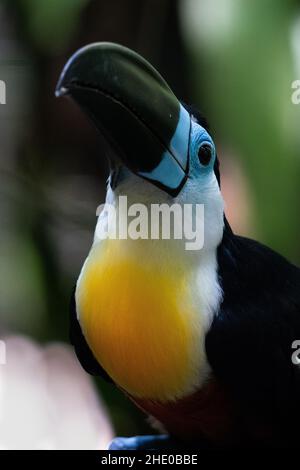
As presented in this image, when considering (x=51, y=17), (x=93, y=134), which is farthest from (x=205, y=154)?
(x=93, y=134)

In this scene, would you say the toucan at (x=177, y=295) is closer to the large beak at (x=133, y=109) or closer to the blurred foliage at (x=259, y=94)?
the large beak at (x=133, y=109)

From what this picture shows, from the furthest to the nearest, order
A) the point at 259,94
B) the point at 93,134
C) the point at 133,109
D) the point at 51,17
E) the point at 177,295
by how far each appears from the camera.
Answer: the point at 93,134
the point at 51,17
the point at 259,94
the point at 177,295
the point at 133,109

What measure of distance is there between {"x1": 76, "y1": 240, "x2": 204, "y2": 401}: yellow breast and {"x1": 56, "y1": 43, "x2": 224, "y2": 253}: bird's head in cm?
8

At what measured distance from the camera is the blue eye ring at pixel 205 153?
988mm

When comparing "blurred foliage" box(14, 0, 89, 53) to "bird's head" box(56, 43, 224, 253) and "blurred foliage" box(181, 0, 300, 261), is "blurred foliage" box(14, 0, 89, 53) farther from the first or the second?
"bird's head" box(56, 43, 224, 253)

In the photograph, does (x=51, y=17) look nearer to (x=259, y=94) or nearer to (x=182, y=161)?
(x=259, y=94)

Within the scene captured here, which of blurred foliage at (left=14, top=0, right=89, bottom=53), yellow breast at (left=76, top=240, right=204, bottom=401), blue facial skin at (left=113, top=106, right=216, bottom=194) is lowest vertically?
yellow breast at (left=76, top=240, right=204, bottom=401)

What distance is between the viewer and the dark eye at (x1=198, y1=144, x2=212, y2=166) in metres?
0.99

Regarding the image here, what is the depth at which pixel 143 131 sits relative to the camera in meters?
0.89

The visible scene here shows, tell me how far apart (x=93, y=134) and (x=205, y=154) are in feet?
4.12

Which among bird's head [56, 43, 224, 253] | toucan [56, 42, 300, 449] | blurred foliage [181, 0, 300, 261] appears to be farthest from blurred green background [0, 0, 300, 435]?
bird's head [56, 43, 224, 253]

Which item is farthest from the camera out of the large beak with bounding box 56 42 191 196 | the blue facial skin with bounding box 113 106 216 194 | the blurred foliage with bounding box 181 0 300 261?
the blurred foliage with bounding box 181 0 300 261

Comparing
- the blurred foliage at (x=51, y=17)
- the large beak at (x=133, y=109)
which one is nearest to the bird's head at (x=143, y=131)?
the large beak at (x=133, y=109)
